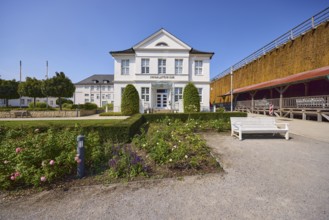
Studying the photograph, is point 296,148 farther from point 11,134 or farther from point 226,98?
point 226,98

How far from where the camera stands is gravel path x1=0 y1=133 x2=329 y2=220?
7.19ft

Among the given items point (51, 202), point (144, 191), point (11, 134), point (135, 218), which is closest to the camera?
point (135, 218)

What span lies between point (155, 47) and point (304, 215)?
19589 millimetres

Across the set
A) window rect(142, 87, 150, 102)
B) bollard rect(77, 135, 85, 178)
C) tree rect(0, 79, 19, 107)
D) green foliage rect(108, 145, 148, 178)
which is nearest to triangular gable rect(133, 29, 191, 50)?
window rect(142, 87, 150, 102)

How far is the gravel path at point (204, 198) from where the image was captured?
7.19 feet

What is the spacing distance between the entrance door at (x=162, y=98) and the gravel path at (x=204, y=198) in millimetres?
16556

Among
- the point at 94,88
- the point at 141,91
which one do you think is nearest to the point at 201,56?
the point at 141,91

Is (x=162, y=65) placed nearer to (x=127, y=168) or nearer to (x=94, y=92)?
(x=127, y=168)

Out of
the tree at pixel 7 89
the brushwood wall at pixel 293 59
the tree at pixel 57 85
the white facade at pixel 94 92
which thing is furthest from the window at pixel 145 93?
the white facade at pixel 94 92

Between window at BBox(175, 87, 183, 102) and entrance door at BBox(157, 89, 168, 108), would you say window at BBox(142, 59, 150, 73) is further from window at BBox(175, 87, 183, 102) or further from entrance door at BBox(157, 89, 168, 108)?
window at BBox(175, 87, 183, 102)

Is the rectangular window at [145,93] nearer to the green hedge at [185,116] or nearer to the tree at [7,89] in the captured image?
the green hedge at [185,116]

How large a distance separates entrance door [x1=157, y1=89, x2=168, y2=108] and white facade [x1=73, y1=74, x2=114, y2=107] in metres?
33.4

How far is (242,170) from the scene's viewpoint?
11.7 ft

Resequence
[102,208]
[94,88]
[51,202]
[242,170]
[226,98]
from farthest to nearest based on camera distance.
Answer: [94,88], [226,98], [242,170], [51,202], [102,208]
